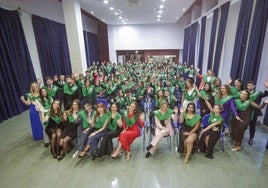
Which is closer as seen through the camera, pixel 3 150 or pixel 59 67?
pixel 3 150

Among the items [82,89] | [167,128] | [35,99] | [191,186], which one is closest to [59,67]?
[82,89]

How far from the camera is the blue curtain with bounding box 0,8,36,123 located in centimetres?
533

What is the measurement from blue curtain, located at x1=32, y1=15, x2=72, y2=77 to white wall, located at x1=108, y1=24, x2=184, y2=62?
22.3ft

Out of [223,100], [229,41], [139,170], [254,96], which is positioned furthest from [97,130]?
[229,41]

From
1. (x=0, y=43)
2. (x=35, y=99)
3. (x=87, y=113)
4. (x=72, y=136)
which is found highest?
(x=0, y=43)

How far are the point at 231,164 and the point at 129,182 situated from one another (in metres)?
1.90

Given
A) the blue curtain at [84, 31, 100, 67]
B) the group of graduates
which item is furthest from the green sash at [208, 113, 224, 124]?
the blue curtain at [84, 31, 100, 67]

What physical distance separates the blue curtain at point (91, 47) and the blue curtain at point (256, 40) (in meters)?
9.96

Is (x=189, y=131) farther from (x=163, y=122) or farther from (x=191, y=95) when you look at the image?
(x=191, y=95)

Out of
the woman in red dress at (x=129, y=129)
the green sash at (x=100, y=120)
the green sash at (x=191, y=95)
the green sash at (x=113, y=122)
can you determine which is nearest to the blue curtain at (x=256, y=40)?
the green sash at (x=191, y=95)

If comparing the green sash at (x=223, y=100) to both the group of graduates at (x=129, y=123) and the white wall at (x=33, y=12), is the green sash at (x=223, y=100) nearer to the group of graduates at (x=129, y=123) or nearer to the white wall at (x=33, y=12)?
the group of graduates at (x=129, y=123)

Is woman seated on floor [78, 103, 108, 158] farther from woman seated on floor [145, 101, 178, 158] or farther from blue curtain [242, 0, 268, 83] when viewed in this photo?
blue curtain [242, 0, 268, 83]

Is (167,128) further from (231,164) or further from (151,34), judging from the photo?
(151,34)

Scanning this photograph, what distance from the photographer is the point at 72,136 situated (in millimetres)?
3426
